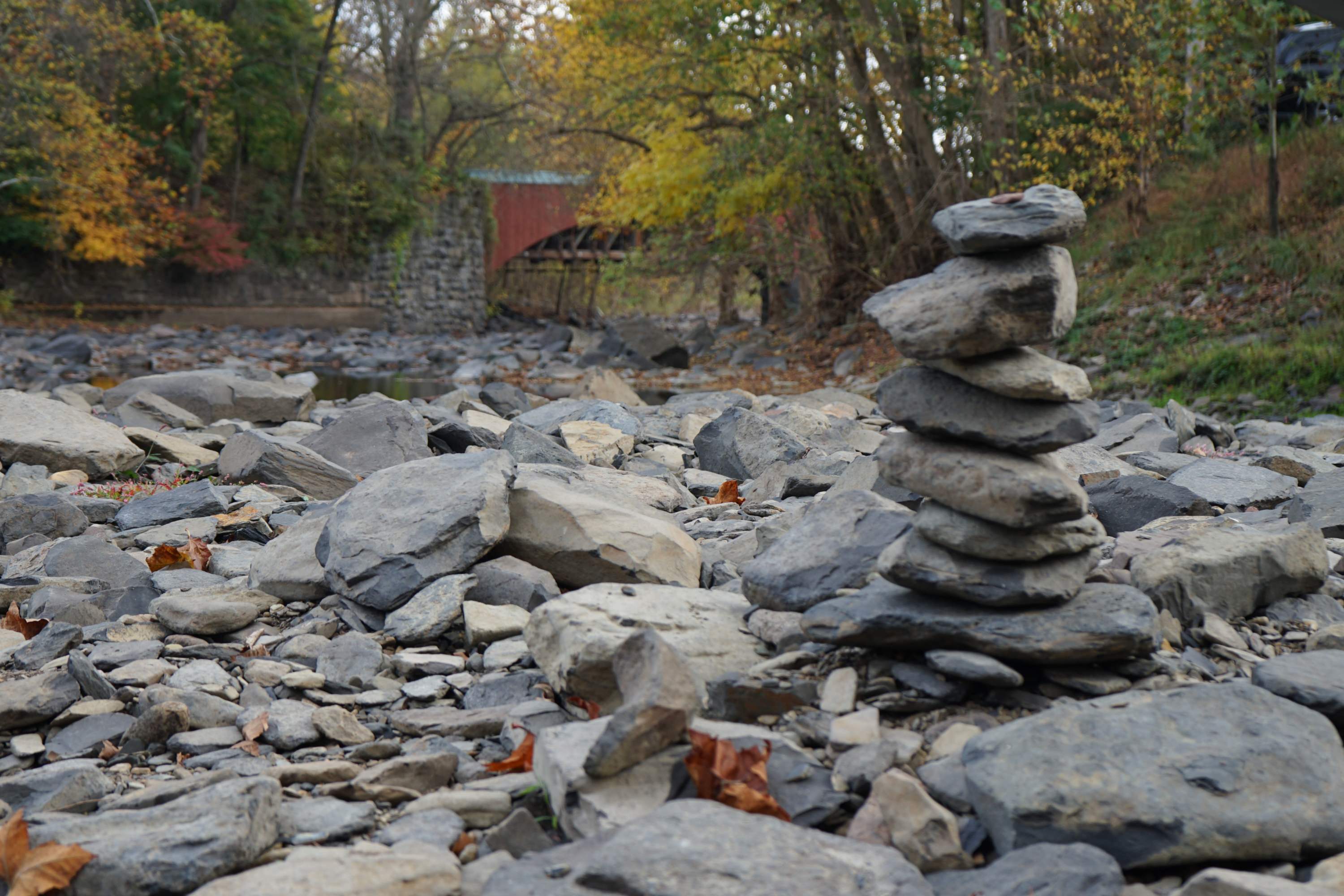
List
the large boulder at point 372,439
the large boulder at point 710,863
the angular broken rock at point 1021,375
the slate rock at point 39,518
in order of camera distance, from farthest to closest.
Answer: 1. the large boulder at point 372,439
2. the slate rock at point 39,518
3. the angular broken rock at point 1021,375
4. the large boulder at point 710,863

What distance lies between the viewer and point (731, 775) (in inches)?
104

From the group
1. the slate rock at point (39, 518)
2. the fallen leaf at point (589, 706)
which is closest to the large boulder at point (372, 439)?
the slate rock at point (39, 518)

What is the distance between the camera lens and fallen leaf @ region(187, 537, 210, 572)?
516 cm

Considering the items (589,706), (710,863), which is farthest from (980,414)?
(710,863)

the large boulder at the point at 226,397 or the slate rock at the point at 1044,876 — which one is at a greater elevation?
the large boulder at the point at 226,397

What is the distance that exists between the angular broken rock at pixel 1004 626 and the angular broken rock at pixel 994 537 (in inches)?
5.7

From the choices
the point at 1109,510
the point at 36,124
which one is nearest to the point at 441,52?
the point at 36,124

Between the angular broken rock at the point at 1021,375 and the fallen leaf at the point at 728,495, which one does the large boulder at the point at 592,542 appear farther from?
the fallen leaf at the point at 728,495

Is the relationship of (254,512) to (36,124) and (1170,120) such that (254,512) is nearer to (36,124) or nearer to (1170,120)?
(1170,120)

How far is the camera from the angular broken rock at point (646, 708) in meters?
2.59

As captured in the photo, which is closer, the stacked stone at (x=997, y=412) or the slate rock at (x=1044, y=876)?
the slate rock at (x=1044, y=876)

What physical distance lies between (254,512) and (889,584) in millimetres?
3926

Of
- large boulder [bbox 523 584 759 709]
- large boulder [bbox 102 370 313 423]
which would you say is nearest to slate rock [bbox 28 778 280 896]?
large boulder [bbox 523 584 759 709]

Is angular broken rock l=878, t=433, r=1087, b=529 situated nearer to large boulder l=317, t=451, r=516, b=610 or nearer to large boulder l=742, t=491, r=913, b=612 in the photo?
large boulder l=742, t=491, r=913, b=612
